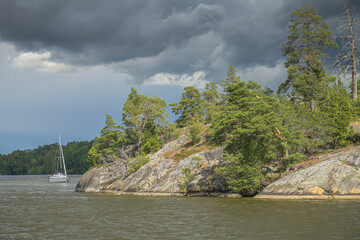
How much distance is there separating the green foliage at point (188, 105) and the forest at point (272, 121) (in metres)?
17.5

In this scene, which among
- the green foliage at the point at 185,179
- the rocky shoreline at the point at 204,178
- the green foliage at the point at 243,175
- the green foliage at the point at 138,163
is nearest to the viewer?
the rocky shoreline at the point at 204,178

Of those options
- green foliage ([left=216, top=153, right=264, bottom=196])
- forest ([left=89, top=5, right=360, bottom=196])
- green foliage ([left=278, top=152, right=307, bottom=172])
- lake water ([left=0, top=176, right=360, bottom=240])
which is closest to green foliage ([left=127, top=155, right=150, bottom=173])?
forest ([left=89, top=5, right=360, bottom=196])

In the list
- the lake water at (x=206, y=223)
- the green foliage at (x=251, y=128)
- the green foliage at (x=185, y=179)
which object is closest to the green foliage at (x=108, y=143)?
the green foliage at (x=185, y=179)

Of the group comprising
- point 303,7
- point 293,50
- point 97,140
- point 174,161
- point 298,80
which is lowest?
point 174,161

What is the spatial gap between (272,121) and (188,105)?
4960 cm

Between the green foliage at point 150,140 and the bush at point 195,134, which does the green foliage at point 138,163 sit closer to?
the green foliage at point 150,140

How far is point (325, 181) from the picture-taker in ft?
101

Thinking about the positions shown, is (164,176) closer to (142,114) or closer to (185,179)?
(185,179)

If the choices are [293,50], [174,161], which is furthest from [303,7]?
[174,161]

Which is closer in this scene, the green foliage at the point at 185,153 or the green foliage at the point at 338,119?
the green foliage at the point at 338,119

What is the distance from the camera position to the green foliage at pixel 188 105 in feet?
273

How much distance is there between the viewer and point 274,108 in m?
41.2

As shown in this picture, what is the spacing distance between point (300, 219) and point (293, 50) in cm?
3829

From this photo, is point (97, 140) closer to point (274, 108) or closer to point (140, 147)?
point (140, 147)
